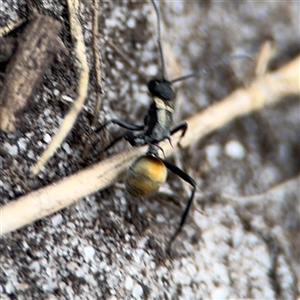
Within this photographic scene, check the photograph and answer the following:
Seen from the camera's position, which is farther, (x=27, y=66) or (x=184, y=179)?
(x=184, y=179)

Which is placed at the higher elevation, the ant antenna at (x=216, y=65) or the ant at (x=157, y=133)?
the ant antenna at (x=216, y=65)

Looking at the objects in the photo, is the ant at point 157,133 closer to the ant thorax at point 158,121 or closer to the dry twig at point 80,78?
the ant thorax at point 158,121

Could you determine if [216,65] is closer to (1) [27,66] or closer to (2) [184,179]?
(2) [184,179]

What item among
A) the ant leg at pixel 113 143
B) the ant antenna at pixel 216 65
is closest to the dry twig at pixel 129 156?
the ant leg at pixel 113 143

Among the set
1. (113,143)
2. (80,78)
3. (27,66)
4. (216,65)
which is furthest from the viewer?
(216,65)

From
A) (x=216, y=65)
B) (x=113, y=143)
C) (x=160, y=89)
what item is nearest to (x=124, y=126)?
(x=113, y=143)

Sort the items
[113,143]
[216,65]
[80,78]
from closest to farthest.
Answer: [80,78]
[113,143]
[216,65]

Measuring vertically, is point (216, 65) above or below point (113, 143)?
above

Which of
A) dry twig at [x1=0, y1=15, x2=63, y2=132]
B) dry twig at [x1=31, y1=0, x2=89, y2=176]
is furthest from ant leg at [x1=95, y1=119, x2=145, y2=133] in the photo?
dry twig at [x1=0, y1=15, x2=63, y2=132]
